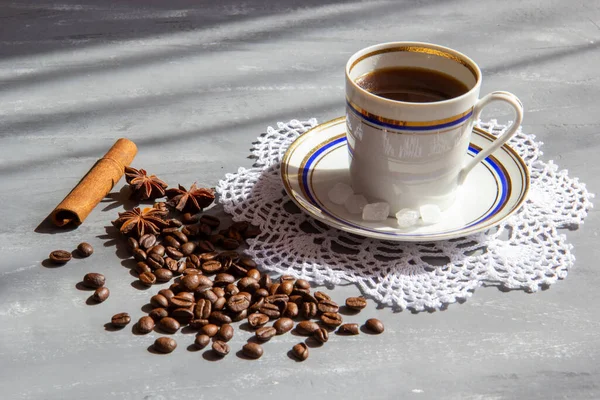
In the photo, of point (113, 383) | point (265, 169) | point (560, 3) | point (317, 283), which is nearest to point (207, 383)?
point (113, 383)

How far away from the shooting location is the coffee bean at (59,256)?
127cm

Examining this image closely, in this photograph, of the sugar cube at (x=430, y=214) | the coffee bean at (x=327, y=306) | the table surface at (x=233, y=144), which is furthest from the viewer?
the sugar cube at (x=430, y=214)

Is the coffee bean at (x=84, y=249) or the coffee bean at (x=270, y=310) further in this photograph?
the coffee bean at (x=84, y=249)

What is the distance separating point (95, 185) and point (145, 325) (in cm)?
37

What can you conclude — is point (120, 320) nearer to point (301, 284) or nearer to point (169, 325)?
point (169, 325)

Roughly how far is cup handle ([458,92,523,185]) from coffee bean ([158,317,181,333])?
56 centimetres

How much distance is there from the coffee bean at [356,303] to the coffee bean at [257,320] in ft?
0.43

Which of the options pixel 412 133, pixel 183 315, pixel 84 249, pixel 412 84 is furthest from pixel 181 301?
pixel 412 84

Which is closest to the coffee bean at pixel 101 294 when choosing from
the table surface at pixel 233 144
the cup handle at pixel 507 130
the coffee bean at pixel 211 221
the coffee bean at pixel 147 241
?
the table surface at pixel 233 144

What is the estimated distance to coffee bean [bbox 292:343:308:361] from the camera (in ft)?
3.57

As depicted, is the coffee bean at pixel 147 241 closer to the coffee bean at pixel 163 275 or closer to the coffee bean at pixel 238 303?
the coffee bean at pixel 163 275

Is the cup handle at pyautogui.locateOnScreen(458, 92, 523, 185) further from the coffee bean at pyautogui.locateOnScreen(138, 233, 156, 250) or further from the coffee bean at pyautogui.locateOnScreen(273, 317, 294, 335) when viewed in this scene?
the coffee bean at pyautogui.locateOnScreen(138, 233, 156, 250)

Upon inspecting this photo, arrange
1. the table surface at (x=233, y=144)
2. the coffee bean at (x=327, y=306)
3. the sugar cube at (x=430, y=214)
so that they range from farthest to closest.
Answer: the sugar cube at (x=430, y=214)
the coffee bean at (x=327, y=306)
the table surface at (x=233, y=144)

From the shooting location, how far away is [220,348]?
3.60 ft
